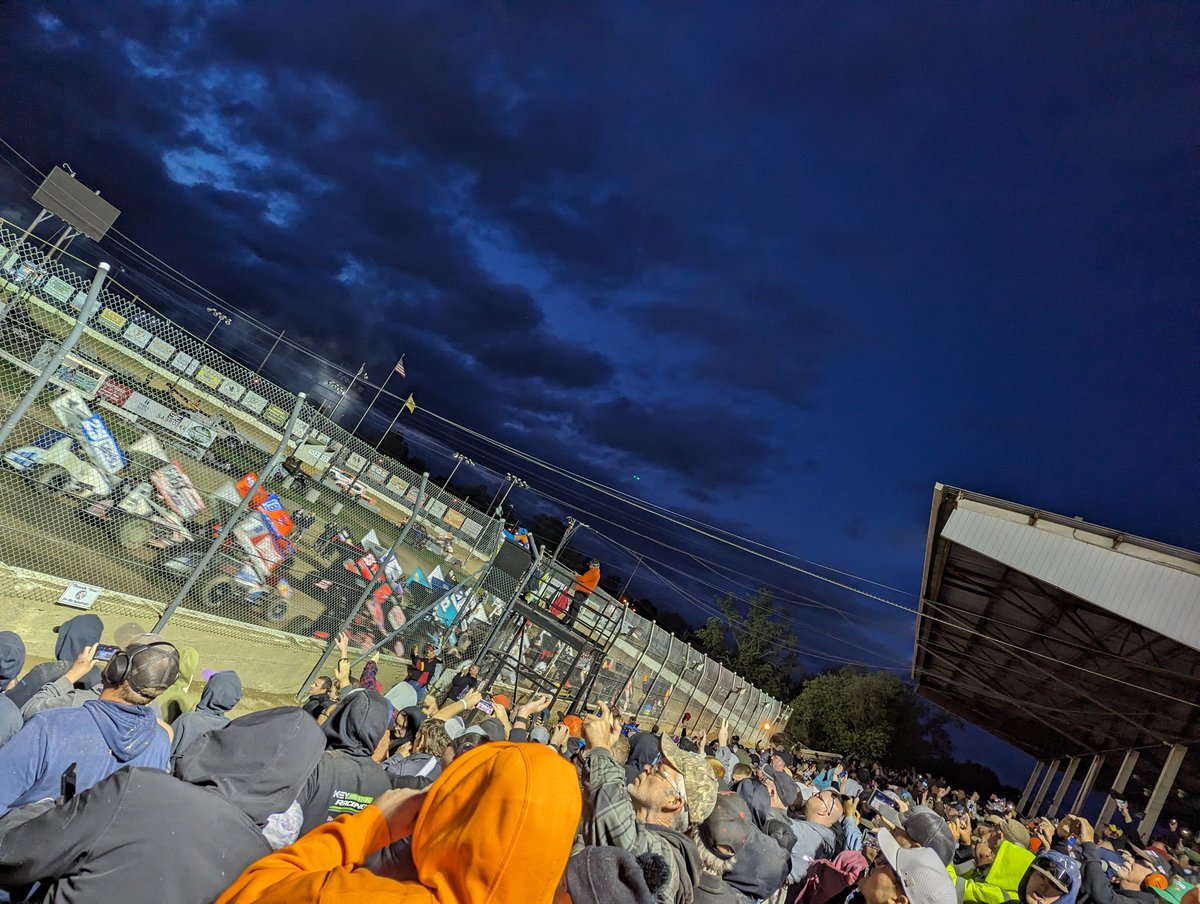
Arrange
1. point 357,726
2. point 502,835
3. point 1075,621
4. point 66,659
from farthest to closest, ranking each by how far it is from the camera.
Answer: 1. point 1075,621
2. point 66,659
3. point 357,726
4. point 502,835

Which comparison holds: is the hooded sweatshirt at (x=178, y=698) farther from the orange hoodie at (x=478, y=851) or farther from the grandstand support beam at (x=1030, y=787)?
the grandstand support beam at (x=1030, y=787)

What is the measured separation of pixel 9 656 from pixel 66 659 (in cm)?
77

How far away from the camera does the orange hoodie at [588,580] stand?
446 inches

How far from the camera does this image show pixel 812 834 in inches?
205

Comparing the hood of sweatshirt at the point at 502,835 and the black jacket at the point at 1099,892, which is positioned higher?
the black jacket at the point at 1099,892

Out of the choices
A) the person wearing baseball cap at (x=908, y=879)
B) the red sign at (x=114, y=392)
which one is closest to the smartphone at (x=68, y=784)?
the person wearing baseball cap at (x=908, y=879)

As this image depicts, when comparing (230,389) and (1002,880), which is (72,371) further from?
(230,389)

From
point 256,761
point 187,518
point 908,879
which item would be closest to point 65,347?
point 187,518

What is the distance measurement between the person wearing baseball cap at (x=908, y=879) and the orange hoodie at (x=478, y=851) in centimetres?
279

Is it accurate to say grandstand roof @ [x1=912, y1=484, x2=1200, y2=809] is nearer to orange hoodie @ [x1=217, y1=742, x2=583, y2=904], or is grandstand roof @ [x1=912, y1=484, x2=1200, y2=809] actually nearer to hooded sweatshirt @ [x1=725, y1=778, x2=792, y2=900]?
hooded sweatshirt @ [x1=725, y1=778, x2=792, y2=900]

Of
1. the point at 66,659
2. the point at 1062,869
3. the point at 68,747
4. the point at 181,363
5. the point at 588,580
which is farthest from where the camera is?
the point at 181,363

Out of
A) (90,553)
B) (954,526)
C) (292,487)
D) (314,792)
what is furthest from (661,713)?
(314,792)

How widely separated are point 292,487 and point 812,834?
29.1 ft

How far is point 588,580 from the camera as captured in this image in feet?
38.6
